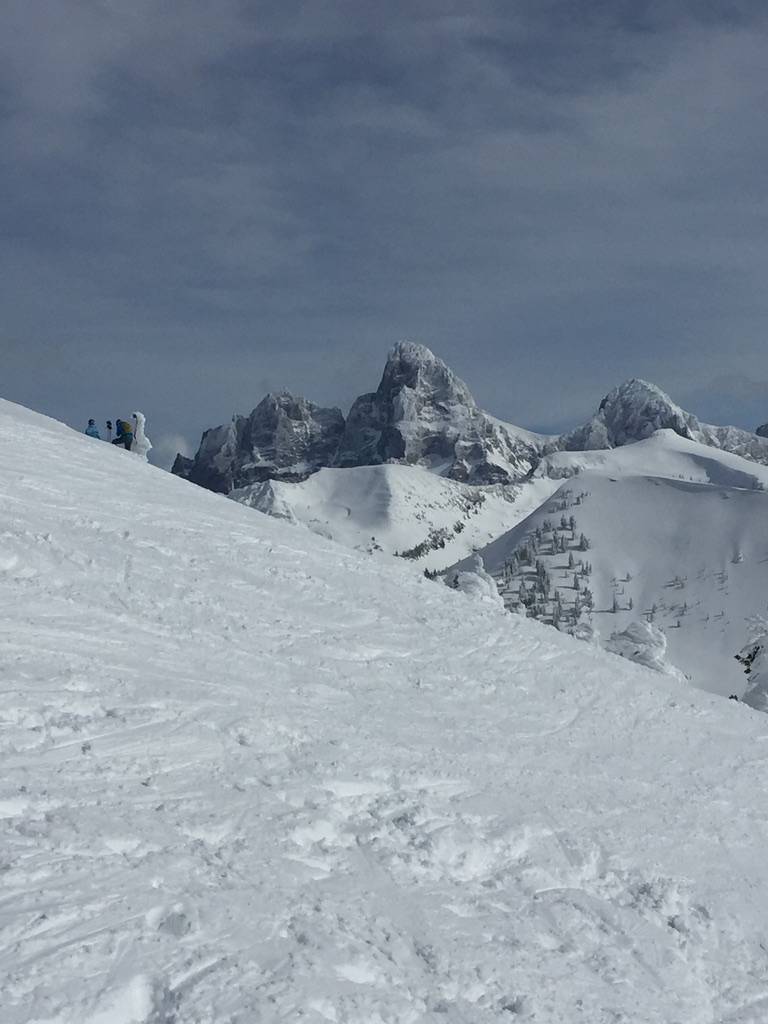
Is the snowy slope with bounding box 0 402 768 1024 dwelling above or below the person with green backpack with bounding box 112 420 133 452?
below

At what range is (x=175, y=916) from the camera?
8.95m

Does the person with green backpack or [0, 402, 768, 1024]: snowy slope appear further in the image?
the person with green backpack

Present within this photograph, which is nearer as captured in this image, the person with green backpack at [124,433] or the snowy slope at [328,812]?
the snowy slope at [328,812]

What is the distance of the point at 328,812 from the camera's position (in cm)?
1184

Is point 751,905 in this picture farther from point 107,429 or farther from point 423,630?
point 107,429

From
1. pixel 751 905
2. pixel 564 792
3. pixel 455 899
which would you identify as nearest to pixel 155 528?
pixel 564 792

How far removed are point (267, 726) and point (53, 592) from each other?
508cm

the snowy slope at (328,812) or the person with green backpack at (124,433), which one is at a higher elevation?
the person with green backpack at (124,433)

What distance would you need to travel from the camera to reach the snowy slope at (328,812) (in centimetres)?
876

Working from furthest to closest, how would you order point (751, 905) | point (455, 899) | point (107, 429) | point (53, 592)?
point (107, 429)
point (53, 592)
point (751, 905)
point (455, 899)

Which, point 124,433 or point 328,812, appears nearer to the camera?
point 328,812

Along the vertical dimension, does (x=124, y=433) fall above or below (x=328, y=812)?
above

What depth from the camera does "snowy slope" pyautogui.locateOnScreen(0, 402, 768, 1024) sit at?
28.7 feet

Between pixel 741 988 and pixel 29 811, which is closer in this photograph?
pixel 29 811
